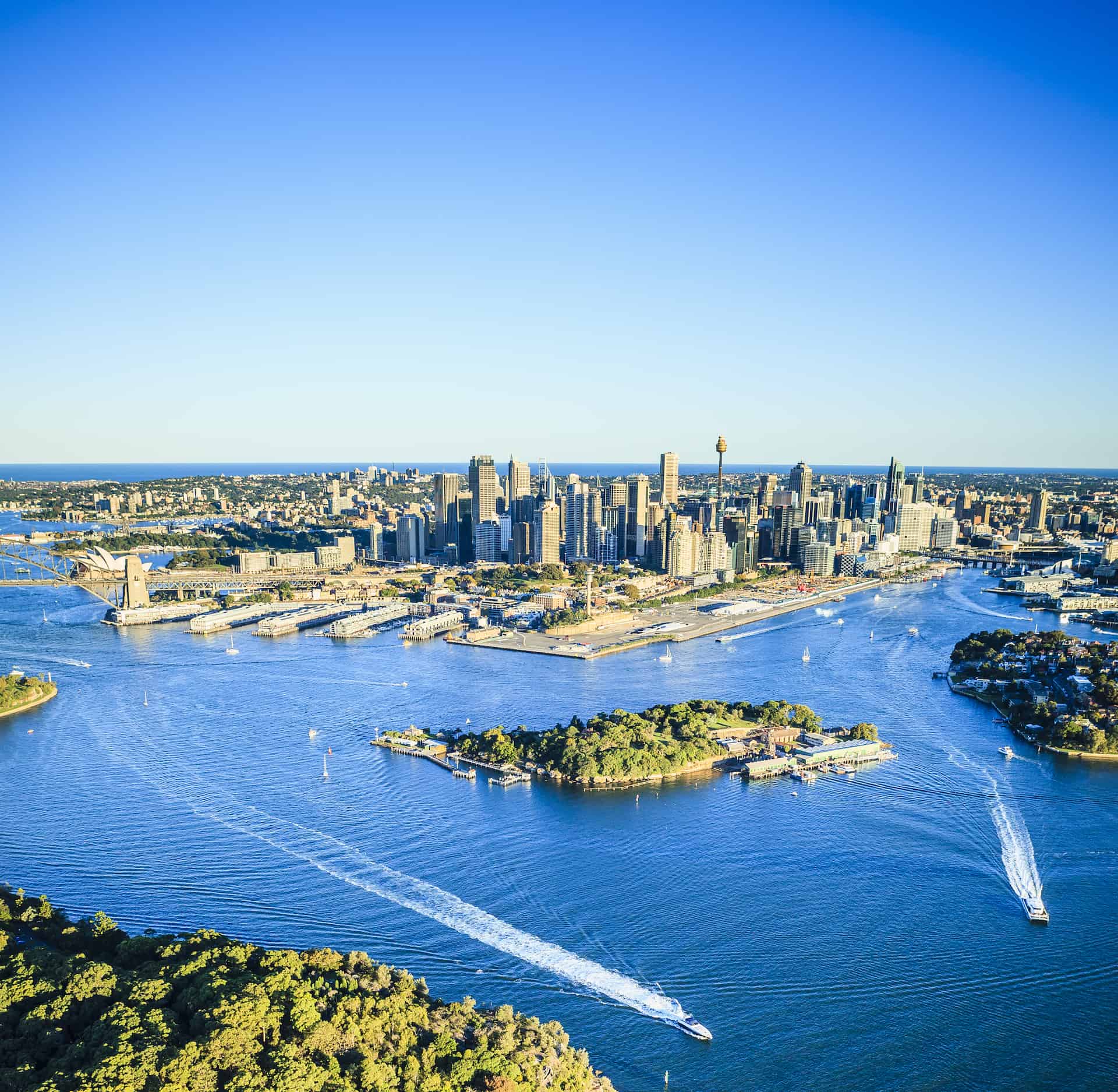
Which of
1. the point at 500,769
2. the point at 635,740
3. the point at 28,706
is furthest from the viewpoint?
the point at 28,706

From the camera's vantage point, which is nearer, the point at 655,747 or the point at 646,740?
the point at 655,747

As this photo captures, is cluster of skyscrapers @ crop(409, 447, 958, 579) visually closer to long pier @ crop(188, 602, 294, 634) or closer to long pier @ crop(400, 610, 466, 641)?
long pier @ crop(400, 610, 466, 641)

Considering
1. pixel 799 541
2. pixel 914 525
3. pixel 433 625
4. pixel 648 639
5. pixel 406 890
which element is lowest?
pixel 648 639

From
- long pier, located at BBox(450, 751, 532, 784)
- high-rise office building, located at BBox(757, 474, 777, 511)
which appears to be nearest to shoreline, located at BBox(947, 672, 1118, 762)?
long pier, located at BBox(450, 751, 532, 784)

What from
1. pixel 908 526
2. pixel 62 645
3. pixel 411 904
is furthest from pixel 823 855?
pixel 908 526

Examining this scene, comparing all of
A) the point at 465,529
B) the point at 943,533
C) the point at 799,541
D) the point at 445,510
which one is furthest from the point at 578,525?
the point at 943,533

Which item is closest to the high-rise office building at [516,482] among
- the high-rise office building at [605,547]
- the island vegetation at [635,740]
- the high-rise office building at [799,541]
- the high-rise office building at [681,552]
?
the high-rise office building at [605,547]

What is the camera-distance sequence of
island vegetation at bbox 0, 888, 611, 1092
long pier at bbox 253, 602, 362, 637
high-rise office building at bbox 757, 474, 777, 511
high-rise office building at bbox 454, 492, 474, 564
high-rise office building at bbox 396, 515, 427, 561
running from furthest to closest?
high-rise office building at bbox 757, 474, 777, 511 → high-rise office building at bbox 396, 515, 427, 561 → high-rise office building at bbox 454, 492, 474, 564 → long pier at bbox 253, 602, 362, 637 → island vegetation at bbox 0, 888, 611, 1092

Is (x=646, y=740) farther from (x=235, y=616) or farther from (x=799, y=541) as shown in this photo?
(x=799, y=541)
